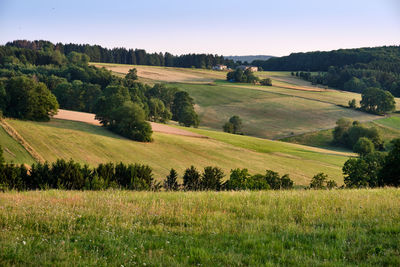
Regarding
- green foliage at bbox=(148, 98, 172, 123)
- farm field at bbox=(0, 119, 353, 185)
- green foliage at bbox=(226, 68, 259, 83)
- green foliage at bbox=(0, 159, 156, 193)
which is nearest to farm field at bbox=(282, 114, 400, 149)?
farm field at bbox=(0, 119, 353, 185)

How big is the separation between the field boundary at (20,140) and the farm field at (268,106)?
61602 millimetres

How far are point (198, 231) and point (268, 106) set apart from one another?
113 metres

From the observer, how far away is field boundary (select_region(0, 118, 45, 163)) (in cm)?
4572

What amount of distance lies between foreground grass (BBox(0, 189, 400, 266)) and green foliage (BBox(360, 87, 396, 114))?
392 feet

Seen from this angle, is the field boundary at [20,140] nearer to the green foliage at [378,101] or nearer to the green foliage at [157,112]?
the green foliage at [157,112]

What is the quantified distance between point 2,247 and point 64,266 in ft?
5.36

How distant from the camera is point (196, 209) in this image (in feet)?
35.3

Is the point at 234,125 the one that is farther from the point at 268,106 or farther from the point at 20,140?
the point at 20,140

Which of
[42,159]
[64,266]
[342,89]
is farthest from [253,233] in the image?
[342,89]

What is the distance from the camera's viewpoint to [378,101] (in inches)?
4609

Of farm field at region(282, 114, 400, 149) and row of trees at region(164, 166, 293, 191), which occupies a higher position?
row of trees at region(164, 166, 293, 191)

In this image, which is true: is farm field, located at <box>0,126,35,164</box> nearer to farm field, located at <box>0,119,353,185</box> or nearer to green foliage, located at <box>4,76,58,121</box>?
farm field, located at <box>0,119,353,185</box>

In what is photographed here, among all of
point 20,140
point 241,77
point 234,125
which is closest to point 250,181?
point 20,140

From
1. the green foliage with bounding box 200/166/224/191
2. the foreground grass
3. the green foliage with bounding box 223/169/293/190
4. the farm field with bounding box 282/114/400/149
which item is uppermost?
the foreground grass
